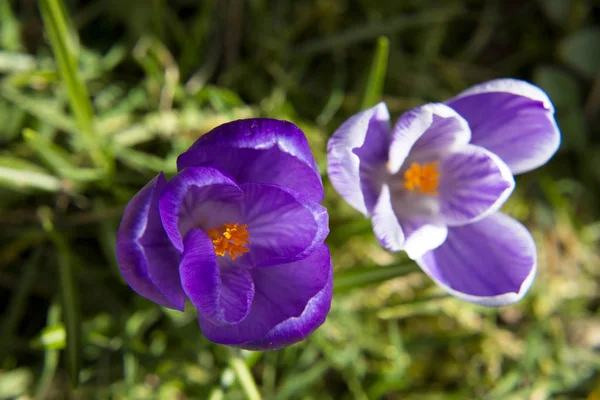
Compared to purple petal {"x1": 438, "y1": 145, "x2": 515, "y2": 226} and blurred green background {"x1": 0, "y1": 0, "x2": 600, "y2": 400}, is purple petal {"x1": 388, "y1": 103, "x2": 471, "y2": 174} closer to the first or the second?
purple petal {"x1": 438, "y1": 145, "x2": 515, "y2": 226}

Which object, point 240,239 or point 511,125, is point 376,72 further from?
point 240,239

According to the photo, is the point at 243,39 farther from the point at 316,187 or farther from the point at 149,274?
the point at 149,274

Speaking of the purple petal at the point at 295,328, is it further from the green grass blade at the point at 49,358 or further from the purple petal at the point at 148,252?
the green grass blade at the point at 49,358

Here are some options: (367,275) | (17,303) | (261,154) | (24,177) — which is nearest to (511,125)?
(367,275)

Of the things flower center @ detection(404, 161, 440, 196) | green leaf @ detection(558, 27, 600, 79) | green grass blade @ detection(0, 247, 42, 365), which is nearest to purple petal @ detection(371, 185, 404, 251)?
flower center @ detection(404, 161, 440, 196)

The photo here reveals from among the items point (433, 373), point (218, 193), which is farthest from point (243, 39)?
point (433, 373)

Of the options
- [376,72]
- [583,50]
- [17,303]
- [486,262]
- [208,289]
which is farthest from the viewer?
[583,50]
